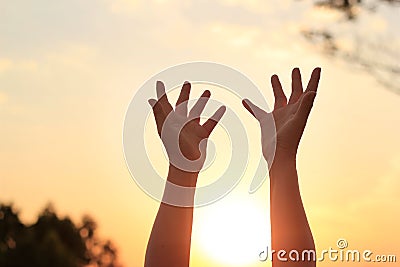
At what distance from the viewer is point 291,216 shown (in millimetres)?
2691

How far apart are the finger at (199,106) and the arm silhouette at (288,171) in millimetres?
172

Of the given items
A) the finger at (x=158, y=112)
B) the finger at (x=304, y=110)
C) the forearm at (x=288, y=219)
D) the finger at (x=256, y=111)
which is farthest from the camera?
the finger at (x=158, y=112)

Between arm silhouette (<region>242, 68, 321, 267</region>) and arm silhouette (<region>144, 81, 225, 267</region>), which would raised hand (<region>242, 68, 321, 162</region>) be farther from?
arm silhouette (<region>144, 81, 225, 267</region>)

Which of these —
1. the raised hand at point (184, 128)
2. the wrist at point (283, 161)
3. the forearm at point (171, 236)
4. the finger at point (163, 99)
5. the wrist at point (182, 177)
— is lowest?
the forearm at point (171, 236)

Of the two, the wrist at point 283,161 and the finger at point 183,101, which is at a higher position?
the finger at point 183,101

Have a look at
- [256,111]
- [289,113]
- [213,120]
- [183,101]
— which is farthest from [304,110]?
[183,101]

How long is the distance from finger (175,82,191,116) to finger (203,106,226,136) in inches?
4.2

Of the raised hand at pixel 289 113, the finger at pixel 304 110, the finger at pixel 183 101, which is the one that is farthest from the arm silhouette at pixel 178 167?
the finger at pixel 304 110

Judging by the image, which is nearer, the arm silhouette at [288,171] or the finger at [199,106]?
the arm silhouette at [288,171]

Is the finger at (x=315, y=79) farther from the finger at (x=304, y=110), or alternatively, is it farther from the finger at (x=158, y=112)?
the finger at (x=158, y=112)

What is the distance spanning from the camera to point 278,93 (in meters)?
3.04

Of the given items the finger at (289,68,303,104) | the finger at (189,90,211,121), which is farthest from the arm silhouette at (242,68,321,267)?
the finger at (189,90,211,121)

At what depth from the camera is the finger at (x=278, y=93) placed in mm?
3010

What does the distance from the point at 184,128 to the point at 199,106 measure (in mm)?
107
